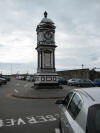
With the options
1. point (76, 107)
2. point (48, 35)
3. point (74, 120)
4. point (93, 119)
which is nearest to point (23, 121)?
point (76, 107)

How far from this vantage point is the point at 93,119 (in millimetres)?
2475

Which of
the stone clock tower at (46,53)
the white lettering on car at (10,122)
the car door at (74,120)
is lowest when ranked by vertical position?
the white lettering on car at (10,122)

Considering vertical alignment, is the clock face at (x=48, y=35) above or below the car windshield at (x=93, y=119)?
above

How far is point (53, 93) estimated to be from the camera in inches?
602

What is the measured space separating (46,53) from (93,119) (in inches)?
637

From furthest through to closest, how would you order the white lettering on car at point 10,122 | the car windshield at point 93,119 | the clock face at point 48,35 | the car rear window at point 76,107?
1. the clock face at point 48,35
2. the white lettering on car at point 10,122
3. the car rear window at point 76,107
4. the car windshield at point 93,119

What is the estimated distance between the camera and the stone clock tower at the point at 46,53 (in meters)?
17.9

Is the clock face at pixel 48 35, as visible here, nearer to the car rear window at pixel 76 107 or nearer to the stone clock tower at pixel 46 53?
the stone clock tower at pixel 46 53

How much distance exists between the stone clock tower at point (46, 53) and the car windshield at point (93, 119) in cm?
1520

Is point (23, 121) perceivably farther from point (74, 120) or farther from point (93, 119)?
point (93, 119)

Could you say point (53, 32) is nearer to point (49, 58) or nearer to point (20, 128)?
point (49, 58)

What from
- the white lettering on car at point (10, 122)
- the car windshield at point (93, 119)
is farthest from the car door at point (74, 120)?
the white lettering on car at point (10, 122)

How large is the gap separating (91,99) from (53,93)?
41.2 ft

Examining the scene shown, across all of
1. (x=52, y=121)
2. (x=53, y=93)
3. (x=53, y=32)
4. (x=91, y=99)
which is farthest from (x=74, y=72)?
(x=91, y=99)
